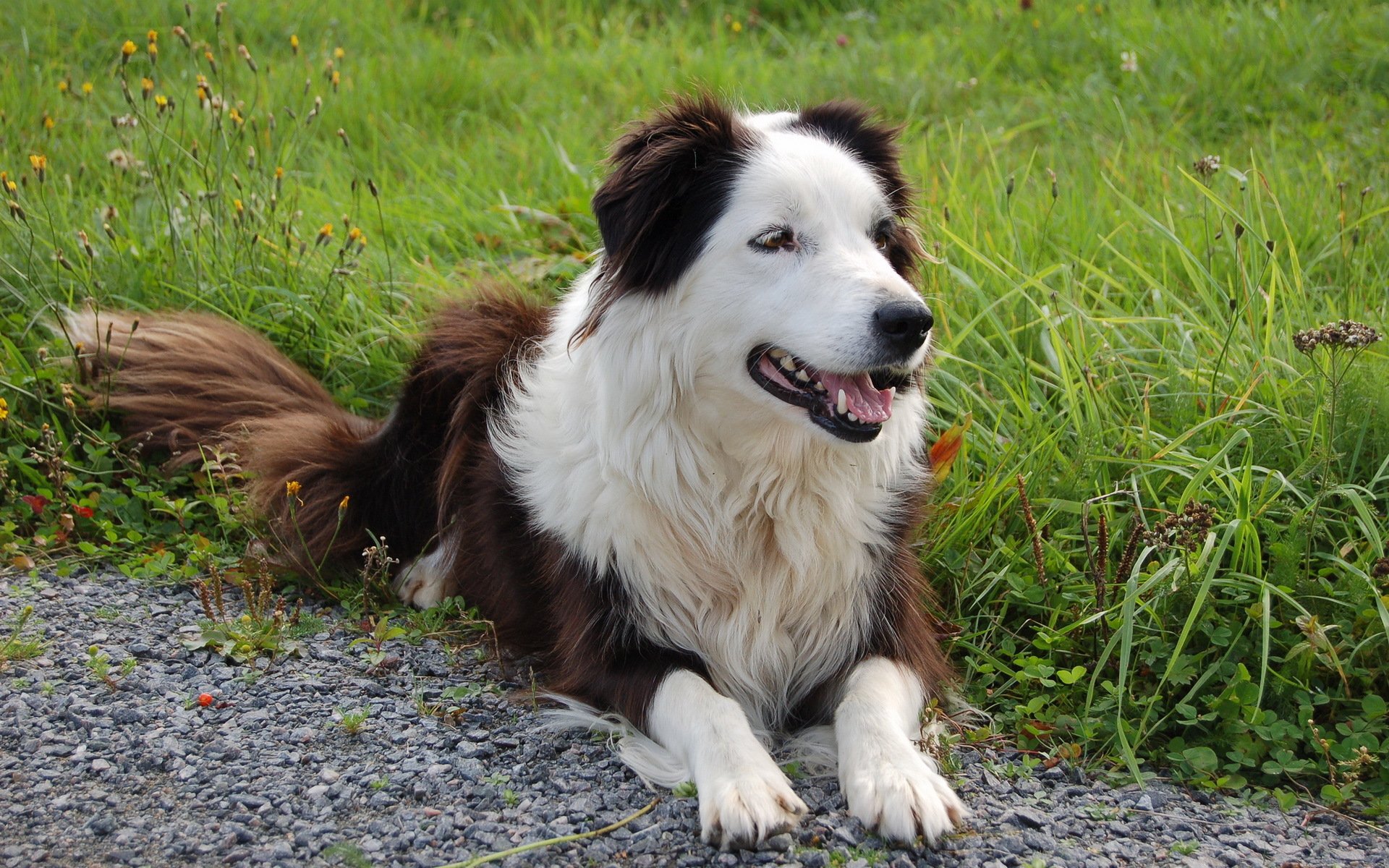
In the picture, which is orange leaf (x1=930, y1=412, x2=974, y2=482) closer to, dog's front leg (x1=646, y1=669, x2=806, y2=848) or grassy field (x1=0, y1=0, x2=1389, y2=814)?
grassy field (x1=0, y1=0, x2=1389, y2=814)

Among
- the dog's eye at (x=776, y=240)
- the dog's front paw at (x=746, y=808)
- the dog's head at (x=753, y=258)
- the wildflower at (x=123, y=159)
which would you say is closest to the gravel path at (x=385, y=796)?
the dog's front paw at (x=746, y=808)

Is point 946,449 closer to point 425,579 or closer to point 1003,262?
point 1003,262

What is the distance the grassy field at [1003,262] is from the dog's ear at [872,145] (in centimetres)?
33

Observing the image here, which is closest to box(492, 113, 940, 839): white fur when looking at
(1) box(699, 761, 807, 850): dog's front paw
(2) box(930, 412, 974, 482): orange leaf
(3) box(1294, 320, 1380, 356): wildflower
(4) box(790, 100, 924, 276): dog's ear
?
(4) box(790, 100, 924, 276): dog's ear

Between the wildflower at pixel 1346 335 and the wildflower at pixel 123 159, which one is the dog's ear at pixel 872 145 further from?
the wildflower at pixel 123 159

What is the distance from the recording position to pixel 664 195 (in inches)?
112

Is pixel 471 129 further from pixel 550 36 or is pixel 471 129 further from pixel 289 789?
pixel 289 789

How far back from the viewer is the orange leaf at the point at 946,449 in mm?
3605

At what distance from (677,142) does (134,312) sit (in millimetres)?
2535

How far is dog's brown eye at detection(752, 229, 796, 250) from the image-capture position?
2.81 metres

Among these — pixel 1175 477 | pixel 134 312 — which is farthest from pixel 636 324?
pixel 134 312

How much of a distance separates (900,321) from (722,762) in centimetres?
101

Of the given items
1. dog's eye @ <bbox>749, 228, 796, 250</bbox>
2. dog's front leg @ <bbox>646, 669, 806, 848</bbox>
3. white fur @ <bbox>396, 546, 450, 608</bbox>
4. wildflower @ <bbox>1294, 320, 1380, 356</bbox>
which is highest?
wildflower @ <bbox>1294, 320, 1380, 356</bbox>

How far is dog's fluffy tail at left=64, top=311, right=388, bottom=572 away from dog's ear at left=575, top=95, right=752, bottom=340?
4.33 feet
